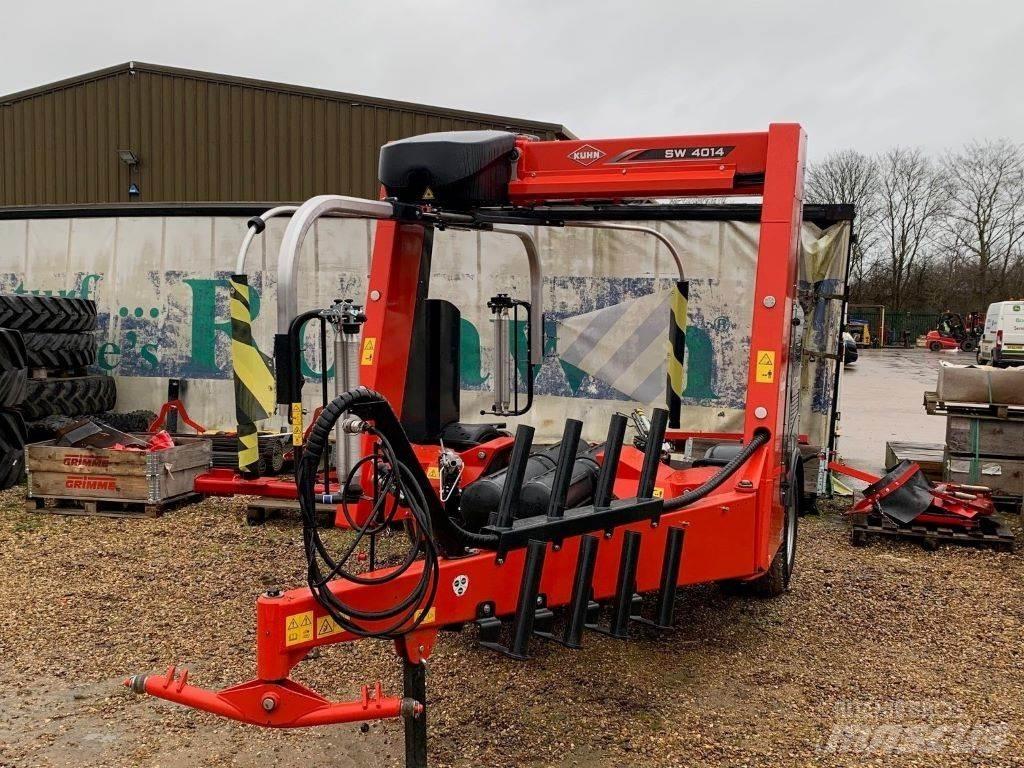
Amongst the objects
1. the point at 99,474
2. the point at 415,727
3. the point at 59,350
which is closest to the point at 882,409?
the point at 59,350

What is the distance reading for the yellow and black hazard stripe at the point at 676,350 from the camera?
17.9 feet

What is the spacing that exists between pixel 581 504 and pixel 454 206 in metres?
1.66

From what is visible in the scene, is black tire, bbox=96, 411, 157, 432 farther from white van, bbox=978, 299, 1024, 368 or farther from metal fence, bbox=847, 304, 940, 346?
metal fence, bbox=847, 304, 940, 346

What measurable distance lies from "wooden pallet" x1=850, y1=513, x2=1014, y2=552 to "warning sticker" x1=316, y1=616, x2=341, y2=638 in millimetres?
4746

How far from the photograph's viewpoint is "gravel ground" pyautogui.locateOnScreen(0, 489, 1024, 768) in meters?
3.38

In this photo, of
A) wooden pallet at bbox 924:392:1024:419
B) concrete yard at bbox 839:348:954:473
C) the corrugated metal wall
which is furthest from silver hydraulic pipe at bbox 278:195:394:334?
the corrugated metal wall

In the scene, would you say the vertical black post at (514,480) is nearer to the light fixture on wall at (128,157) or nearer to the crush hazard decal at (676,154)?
the crush hazard decal at (676,154)

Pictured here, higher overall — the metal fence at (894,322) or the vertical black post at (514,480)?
the metal fence at (894,322)

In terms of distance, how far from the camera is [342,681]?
3973 mm

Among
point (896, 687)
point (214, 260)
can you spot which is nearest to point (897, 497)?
point (896, 687)

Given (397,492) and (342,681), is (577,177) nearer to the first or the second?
(397,492)

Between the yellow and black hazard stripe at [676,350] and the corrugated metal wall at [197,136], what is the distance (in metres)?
7.67

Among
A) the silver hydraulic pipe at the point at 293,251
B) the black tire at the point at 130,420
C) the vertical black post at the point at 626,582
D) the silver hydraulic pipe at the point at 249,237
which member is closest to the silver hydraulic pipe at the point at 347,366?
the silver hydraulic pipe at the point at 249,237

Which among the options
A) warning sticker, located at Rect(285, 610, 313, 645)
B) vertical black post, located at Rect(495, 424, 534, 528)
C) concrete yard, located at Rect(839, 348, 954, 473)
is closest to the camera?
warning sticker, located at Rect(285, 610, 313, 645)
